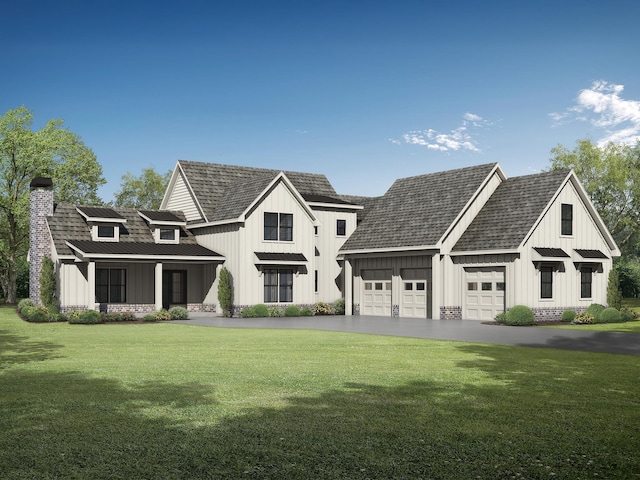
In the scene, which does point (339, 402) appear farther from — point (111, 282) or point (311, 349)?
point (111, 282)

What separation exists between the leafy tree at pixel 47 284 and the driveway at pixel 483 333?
773 cm

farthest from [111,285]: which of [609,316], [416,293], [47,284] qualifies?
[609,316]

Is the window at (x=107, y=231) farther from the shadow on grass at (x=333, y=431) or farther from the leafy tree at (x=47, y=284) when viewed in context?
the shadow on grass at (x=333, y=431)

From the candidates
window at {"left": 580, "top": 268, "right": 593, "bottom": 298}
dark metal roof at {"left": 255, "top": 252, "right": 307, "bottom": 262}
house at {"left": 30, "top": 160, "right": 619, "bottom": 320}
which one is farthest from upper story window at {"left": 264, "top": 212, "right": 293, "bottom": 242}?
window at {"left": 580, "top": 268, "right": 593, "bottom": 298}

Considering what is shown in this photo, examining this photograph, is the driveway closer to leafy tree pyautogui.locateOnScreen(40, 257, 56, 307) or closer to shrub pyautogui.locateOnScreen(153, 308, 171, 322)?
shrub pyautogui.locateOnScreen(153, 308, 171, 322)

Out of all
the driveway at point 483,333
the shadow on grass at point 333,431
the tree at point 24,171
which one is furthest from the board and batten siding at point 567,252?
the tree at point 24,171

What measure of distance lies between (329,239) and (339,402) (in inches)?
1306

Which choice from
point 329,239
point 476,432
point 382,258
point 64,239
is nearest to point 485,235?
point 382,258

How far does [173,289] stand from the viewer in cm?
4238

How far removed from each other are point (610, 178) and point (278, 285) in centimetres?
3411

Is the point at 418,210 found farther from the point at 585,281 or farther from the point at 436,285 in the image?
the point at 585,281

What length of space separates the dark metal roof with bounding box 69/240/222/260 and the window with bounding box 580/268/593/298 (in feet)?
62.8

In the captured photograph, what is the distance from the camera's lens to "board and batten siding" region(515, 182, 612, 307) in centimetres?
3441

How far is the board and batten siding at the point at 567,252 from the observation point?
113 ft
